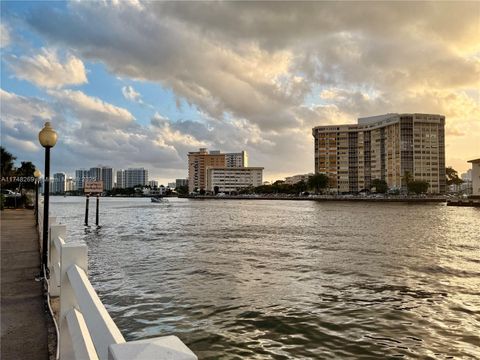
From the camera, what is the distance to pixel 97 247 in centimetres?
2228

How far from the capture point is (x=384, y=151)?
7244 inches

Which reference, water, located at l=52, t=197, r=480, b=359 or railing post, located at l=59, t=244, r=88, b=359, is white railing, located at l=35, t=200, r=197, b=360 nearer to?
→ railing post, located at l=59, t=244, r=88, b=359

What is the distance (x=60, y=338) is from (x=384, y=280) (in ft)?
38.6

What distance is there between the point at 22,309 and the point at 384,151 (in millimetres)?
192311

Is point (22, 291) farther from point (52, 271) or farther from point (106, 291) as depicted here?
point (106, 291)

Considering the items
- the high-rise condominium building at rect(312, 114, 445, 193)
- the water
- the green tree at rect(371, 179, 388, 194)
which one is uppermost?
the high-rise condominium building at rect(312, 114, 445, 193)

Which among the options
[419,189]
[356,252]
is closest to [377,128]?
[419,189]

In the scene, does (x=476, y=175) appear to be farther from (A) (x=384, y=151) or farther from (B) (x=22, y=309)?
(B) (x=22, y=309)

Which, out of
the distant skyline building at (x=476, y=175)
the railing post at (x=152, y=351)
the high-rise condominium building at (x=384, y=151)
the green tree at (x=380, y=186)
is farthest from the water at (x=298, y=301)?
the high-rise condominium building at (x=384, y=151)

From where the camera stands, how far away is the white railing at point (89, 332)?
61.7 inches

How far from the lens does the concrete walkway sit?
462 cm

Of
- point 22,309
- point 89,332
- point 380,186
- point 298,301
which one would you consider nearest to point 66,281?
point 89,332

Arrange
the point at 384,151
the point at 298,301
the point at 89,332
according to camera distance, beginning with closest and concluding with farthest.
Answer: the point at 89,332
the point at 298,301
the point at 384,151

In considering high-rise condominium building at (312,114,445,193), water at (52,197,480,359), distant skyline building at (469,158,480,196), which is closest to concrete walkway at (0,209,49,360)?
water at (52,197,480,359)
